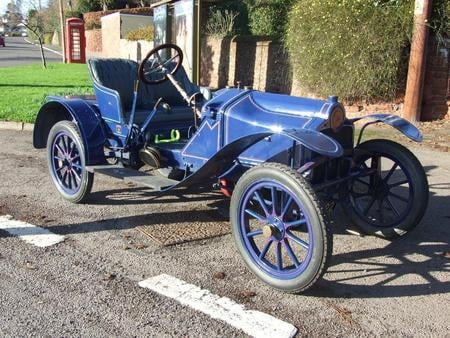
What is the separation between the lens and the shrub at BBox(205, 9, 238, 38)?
750 inches

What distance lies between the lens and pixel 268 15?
1841 cm

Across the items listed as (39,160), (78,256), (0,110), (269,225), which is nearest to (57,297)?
(78,256)

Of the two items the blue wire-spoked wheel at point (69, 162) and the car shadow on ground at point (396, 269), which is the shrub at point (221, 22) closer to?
the blue wire-spoked wheel at point (69, 162)

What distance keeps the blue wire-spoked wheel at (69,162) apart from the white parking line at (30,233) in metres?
0.73

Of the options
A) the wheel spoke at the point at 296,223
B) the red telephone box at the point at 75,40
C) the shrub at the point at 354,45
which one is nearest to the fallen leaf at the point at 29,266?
the wheel spoke at the point at 296,223

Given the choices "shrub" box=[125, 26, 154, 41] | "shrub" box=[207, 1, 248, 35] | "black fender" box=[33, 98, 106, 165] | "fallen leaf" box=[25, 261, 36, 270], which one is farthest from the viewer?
"shrub" box=[125, 26, 154, 41]

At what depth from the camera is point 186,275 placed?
3895 millimetres

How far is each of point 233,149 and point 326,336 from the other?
5.25ft

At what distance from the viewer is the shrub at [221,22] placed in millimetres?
19047

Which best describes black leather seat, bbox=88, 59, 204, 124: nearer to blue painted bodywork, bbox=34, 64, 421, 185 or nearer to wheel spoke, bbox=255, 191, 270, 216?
blue painted bodywork, bbox=34, 64, 421, 185

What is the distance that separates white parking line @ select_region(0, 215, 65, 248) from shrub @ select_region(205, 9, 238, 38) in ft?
48.7

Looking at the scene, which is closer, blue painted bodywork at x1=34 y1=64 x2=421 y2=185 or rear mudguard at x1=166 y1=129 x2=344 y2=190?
rear mudguard at x1=166 y1=129 x2=344 y2=190

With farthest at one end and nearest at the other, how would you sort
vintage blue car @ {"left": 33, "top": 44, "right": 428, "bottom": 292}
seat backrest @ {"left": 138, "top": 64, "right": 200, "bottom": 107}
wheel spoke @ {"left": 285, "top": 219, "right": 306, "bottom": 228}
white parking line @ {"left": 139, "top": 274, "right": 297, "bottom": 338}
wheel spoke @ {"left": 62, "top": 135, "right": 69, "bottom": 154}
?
seat backrest @ {"left": 138, "top": 64, "right": 200, "bottom": 107} → wheel spoke @ {"left": 62, "top": 135, "right": 69, "bottom": 154} → vintage blue car @ {"left": 33, "top": 44, "right": 428, "bottom": 292} → wheel spoke @ {"left": 285, "top": 219, "right": 306, "bottom": 228} → white parking line @ {"left": 139, "top": 274, "right": 297, "bottom": 338}

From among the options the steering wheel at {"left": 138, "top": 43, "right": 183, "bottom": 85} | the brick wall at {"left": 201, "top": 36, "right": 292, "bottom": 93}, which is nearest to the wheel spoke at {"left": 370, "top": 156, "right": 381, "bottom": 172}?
the steering wheel at {"left": 138, "top": 43, "right": 183, "bottom": 85}
